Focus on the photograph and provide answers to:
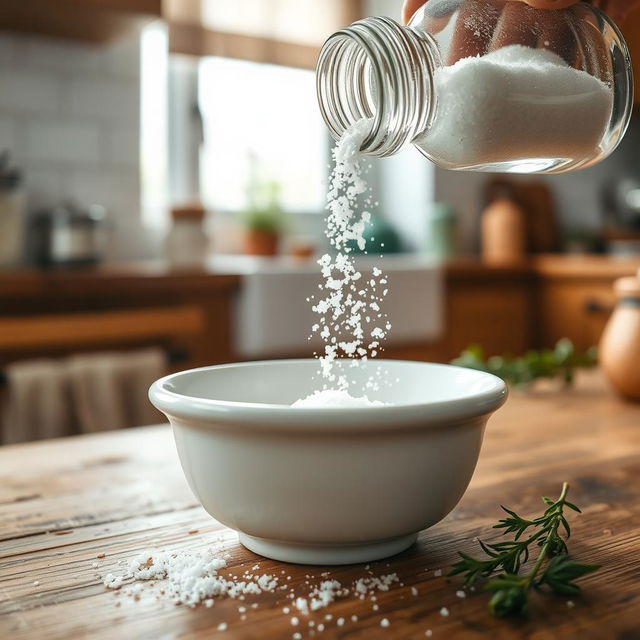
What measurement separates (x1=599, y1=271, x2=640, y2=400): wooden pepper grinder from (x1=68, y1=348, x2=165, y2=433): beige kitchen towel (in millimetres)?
1150

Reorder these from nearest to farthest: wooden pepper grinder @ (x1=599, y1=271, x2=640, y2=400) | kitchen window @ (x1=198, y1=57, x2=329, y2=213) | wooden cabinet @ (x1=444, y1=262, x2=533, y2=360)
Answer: wooden pepper grinder @ (x1=599, y1=271, x2=640, y2=400) → wooden cabinet @ (x1=444, y1=262, x2=533, y2=360) → kitchen window @ (x1=198, y1=57, x2=329, y2=213)

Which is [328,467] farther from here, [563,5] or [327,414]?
[563,5]

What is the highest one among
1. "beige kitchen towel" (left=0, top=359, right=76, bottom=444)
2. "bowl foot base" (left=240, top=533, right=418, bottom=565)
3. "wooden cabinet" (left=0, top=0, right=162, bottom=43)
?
"wooden cabinet" (left=0, top=0, right=162, bottom=43)

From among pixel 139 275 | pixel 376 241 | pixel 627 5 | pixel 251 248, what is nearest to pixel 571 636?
pixel 627 5

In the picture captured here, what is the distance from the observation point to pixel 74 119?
8.34 feet

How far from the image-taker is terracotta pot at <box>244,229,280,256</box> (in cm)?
291

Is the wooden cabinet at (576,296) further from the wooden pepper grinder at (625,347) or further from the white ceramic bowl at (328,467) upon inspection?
the white ceramic bowl at (328,467)

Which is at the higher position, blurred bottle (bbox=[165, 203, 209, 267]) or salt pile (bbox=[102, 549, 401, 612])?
blurred bottle (bbox=[165, 203, 209, 267])

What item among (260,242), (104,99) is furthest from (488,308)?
(104,99)

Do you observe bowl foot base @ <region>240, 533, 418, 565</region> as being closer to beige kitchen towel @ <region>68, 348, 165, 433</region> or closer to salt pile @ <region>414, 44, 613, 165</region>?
salt pile @ <region>414, 44, 613, 165</region>

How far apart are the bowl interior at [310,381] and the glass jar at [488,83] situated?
0.61 ft

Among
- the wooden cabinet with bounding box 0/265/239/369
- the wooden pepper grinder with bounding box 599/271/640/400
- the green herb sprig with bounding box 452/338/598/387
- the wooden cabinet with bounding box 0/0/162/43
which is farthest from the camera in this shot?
the wooden cabinet with bounding box 0/0/162/43

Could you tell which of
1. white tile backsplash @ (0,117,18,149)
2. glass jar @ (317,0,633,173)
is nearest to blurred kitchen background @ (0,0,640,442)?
white tile backsplash @ (0,117,18,149)

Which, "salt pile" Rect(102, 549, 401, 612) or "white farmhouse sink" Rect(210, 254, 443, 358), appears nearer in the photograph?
"salt pile" Rect(102, 549, 401, 612)
